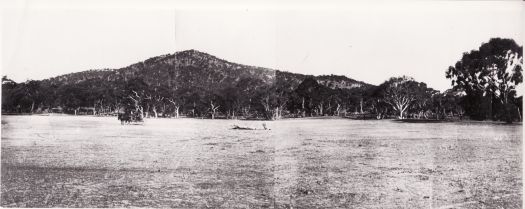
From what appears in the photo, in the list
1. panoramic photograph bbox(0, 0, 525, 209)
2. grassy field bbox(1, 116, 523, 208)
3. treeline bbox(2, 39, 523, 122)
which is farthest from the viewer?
treeline bbox(2, 39, 523, 122)

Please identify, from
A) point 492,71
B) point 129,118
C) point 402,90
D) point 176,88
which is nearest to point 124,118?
point 129,118

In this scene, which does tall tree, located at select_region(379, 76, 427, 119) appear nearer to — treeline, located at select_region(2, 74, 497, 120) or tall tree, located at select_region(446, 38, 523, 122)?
treeline, located at select_region(2, 74, 497, 120)

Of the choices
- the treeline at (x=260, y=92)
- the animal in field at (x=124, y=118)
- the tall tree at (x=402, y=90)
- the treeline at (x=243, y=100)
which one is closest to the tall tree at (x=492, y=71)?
the treeline at (x=260, y=92)

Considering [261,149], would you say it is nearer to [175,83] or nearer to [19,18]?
[175,83]

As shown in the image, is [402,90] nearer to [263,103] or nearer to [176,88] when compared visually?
[263,103]

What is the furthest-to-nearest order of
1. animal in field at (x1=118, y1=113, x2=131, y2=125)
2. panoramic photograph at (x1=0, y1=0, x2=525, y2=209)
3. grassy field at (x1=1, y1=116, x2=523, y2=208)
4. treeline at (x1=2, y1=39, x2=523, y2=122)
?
animal in field at (x1=118, y1=113, x2=131, y2=125) → treeline at (x1=2, y1=39, x2=523, y2=122) → panoramic photograph at (x1=0, y1=0, x2=525, y2=209) → grassy field at (x1=1, y1=116, x2=523, y2=208)

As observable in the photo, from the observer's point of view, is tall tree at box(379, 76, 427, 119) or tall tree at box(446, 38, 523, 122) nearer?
tall tree at box(446, 38, 523, 122)

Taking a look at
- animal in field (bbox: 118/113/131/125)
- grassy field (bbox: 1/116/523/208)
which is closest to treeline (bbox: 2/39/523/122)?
animal in field (bbox: 118/113/131/125)

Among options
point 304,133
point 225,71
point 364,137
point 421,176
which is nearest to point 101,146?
point 225,71
